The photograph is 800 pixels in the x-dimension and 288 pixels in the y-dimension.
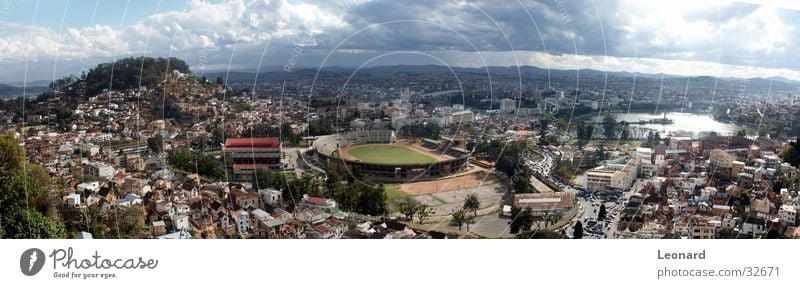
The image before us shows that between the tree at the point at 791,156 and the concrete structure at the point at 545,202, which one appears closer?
the concrete structure at the point at 545,202

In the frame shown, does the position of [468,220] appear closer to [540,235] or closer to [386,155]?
[540,235]

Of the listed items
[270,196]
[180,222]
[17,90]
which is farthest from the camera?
[17,90]

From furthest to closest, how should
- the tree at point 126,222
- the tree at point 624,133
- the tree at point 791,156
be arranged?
the tree at point 624,133 → the tree at point 791,156 → the tree at point 126,222

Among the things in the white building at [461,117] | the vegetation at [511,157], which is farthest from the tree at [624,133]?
the white building at [461,117]

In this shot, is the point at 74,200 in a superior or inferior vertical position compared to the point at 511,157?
inferior

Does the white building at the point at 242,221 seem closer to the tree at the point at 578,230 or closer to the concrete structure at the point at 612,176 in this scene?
the tree at the point at 578,230

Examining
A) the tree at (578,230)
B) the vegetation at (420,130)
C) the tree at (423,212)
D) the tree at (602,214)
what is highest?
the vegetation at (420,130)

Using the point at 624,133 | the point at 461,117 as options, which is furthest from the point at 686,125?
the point at 461,117
